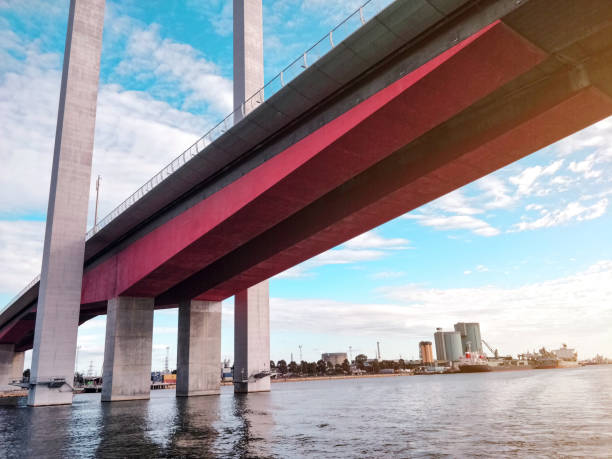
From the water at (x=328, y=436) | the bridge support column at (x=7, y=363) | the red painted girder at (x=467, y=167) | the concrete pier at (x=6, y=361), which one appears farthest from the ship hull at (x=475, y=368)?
the water at (x=328, y=436)

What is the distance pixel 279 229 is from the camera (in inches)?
1356

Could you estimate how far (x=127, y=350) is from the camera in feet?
134

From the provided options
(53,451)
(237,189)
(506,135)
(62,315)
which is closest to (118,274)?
(62,315)

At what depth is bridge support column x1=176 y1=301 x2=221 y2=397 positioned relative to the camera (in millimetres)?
45156

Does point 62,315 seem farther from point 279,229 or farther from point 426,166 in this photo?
point 426,166

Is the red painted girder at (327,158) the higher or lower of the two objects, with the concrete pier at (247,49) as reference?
lower

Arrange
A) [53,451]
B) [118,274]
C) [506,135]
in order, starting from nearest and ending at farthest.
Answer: [53,451], [506,135], [118,274]

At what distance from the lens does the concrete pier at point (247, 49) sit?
1785 inches

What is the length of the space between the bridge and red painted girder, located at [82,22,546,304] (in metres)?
0.08

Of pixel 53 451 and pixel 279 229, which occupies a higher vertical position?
pixel 279 229

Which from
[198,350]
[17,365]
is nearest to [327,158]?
[198,350]

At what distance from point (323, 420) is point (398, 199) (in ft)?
42.2

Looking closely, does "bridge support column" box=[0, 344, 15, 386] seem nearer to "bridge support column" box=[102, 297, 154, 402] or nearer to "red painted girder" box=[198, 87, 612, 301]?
"bridge support column" box=[102, 297, 154, 402]

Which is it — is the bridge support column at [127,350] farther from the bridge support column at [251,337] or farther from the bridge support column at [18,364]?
the bridge support column at [18,364]
